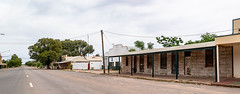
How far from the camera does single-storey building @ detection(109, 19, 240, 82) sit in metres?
15.8

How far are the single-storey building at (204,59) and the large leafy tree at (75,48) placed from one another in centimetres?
6987

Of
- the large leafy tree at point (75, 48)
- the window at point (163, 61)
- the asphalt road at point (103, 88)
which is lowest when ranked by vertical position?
the asphalt road at point (103, 88)

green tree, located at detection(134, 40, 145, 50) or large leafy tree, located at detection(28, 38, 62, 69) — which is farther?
green tree, located at detection(134, 40, 145, 50)

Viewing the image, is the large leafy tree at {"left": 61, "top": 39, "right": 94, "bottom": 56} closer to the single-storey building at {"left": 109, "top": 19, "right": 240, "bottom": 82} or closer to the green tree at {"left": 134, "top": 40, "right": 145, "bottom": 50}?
the green tree at {"left": 134, "top": 40, "right": 145, "bottom": 50}

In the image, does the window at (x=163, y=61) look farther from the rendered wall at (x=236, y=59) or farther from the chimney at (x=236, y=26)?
the rendered wall at (x=236, y=59)

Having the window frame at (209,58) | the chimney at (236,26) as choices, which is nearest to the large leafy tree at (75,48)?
the window frame at (209,58)

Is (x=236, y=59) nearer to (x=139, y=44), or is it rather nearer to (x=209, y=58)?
(x=209, y=58)

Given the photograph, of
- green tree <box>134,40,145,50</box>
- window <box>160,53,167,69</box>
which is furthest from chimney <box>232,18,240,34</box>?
green tree <box>134,40,145,50</box>

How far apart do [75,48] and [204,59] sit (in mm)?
82673

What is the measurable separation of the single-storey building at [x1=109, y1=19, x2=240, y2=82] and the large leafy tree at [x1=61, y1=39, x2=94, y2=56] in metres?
69.9

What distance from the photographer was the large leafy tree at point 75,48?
94.4m

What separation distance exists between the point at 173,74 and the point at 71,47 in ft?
256

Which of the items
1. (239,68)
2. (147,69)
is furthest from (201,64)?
(147,69)

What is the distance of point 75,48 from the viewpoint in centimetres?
9756
